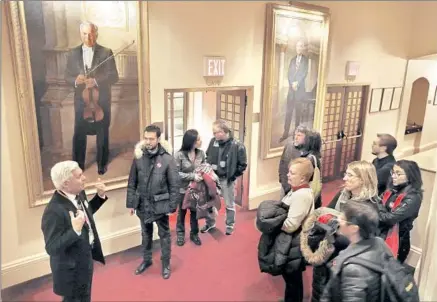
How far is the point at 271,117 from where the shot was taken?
124 inches

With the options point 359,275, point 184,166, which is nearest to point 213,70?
point 184,166

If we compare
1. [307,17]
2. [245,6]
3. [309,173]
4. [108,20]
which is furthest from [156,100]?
[307,17]

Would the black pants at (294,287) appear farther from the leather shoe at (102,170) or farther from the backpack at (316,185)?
the leather shoe at (102,170)

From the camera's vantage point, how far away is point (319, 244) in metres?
1.51

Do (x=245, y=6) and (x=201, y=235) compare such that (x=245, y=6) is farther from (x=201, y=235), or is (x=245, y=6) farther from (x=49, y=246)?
(x=49, y=246)

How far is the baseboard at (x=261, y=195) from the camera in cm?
325

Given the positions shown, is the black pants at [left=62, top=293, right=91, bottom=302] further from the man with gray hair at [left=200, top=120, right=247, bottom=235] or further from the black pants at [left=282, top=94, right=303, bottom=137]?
the black pants at [left=282, top=94, right=303, bottom=137]

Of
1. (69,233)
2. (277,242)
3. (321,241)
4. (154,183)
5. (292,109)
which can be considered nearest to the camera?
(69,233)

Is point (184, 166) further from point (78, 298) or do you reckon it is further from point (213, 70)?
point (78, 298)

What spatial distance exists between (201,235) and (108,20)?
1783 millimetres

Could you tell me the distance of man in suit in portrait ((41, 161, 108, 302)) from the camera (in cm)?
138

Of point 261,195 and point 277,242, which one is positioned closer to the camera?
point 277,242

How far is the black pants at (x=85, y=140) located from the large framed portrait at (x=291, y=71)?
4.78ft

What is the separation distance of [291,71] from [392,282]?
7.58 feet
